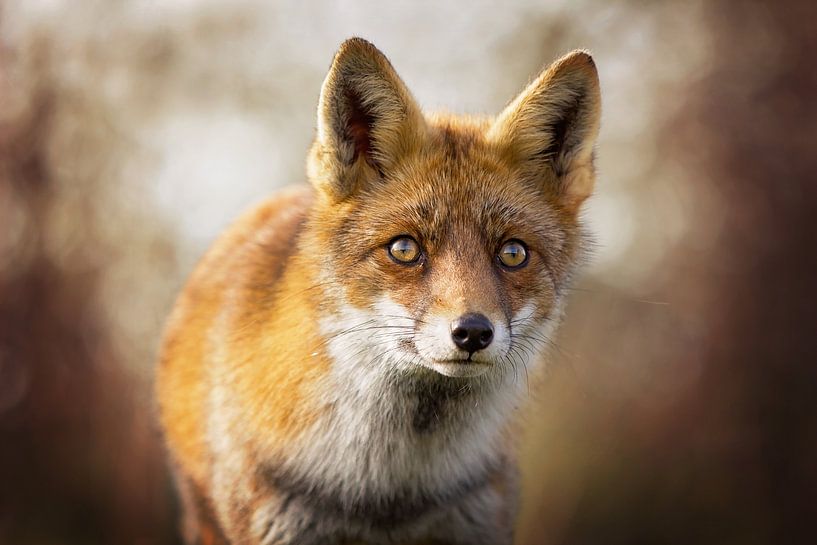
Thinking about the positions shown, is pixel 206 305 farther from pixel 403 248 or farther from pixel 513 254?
pixel 513 254

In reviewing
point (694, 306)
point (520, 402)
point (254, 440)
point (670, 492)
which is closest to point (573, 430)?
point (670, 492)

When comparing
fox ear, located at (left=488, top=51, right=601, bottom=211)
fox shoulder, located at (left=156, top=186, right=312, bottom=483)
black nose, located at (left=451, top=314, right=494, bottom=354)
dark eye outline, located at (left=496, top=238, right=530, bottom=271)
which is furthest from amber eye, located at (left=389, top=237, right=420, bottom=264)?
fox shoulder, located at (left=156, top=186, right=312, bottom=483)

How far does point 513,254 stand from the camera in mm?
3854

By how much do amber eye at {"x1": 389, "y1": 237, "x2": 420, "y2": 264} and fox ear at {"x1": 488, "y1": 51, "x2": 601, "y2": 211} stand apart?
0.81m

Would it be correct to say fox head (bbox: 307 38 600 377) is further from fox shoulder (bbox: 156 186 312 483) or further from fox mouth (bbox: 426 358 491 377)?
fox shoulder (bbox: 156 186 312 483)

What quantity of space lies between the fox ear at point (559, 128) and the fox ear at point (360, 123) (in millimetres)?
509

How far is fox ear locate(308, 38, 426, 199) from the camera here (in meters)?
3.89

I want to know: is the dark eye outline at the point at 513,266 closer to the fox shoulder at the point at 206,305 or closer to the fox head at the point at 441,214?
the fox head at the point at 441,214

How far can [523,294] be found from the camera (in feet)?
12.5

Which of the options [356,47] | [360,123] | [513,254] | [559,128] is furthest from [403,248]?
[559,128]

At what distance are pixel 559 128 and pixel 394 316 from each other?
56.4 inches

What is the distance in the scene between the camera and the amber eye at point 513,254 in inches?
151

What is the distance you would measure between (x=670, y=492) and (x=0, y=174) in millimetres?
8939

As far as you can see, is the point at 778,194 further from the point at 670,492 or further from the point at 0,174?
the point at 0,174
